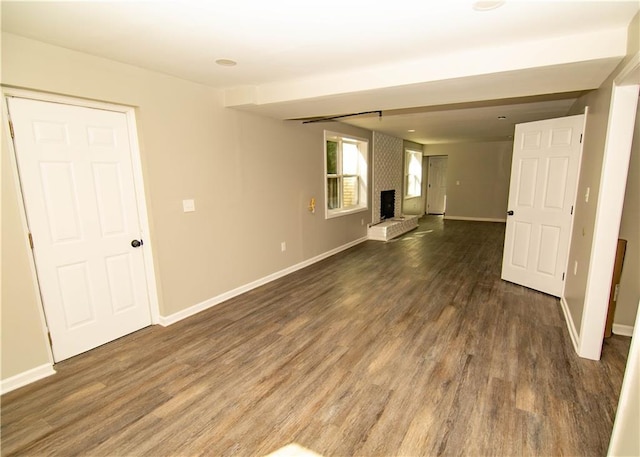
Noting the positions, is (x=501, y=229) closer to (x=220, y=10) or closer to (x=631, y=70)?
(x=631, y=70)

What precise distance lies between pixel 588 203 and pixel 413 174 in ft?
25.1

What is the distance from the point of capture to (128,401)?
2.13m

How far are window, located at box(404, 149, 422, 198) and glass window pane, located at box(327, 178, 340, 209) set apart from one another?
13.4 ft

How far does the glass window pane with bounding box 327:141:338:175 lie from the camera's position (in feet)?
19.2

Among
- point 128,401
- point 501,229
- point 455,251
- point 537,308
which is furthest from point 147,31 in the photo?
point 501,229

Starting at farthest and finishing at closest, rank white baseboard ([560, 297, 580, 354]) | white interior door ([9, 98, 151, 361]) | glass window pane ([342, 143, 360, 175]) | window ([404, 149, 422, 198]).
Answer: window ([404, 149, 422, 198]) < glass window pane ([342, 143, 360, 175]) < white baseboard ([560, 297, 580, 354]) < white interior door ([9, 98, 151, 361])

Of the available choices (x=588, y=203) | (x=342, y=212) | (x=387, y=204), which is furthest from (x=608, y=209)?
(x=387, y=204)

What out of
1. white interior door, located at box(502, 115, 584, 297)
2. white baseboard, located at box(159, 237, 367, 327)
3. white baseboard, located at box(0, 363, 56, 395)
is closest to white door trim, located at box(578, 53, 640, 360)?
white interior door, located at box(502, 115, 584, 297)

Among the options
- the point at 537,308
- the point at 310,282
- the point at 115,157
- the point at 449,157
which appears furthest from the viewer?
the point at 449,157

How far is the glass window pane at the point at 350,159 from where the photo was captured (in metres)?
6.41

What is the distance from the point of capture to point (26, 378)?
2.30 m

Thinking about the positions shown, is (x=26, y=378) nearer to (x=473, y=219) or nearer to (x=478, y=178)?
(x=473, y=219)

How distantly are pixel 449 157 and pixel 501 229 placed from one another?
2.97m

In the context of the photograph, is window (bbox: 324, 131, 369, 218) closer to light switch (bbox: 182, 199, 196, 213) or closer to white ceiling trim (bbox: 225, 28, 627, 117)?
white ceiling trim (bbox: 225, 28, 627, 117)
